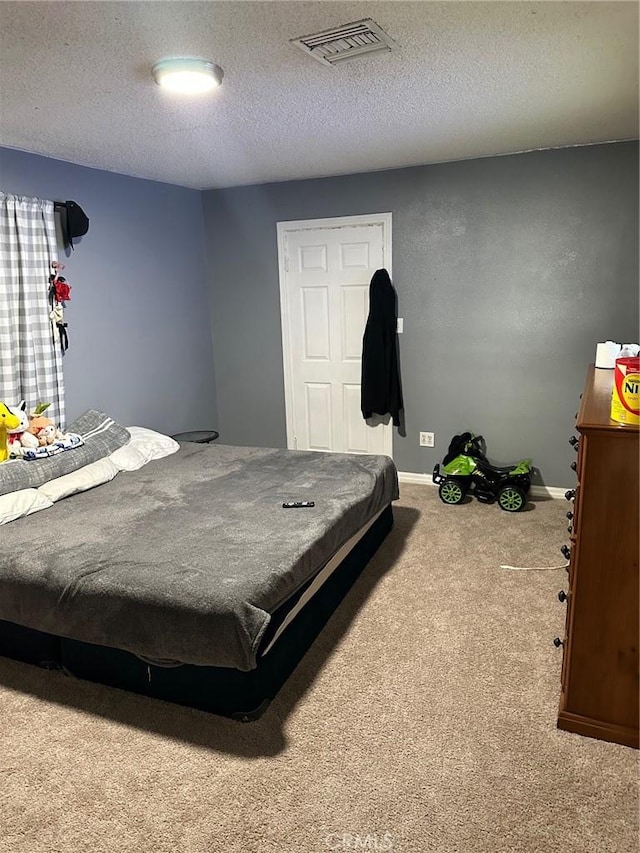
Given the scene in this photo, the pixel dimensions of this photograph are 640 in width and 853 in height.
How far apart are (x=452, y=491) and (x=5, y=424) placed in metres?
2.81

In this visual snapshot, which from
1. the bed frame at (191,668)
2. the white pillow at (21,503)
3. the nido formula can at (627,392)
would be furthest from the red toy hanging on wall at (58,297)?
the nido formula can at (627,392)

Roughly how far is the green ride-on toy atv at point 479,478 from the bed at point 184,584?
1.15 m

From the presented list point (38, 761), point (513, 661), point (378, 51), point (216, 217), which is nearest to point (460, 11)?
point (378, 51)

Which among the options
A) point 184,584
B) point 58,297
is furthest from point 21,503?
point 58,297

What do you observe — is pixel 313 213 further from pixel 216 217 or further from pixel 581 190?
pixel 581 190

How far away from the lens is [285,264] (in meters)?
4.89

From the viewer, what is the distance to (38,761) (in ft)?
6.68

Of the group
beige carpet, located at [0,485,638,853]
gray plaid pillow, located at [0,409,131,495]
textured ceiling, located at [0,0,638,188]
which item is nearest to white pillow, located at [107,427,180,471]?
gray plaid pillow, located at [0,409,131,495]

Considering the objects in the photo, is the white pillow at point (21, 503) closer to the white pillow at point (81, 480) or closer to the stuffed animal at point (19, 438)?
the white pillow at point (81, 480)

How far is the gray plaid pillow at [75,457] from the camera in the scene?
3.04 m

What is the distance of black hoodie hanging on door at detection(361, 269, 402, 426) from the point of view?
4.52m

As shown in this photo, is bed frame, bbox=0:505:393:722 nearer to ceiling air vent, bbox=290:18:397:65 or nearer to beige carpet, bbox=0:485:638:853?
beige carpet, bbox=0:485:638:853

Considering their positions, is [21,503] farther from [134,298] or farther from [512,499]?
[512,499]

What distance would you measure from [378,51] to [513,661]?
7.82ft
